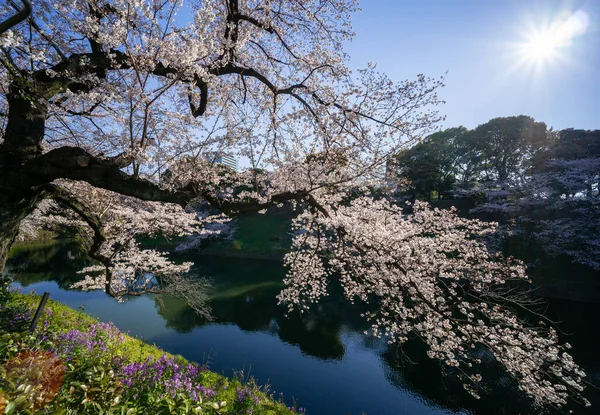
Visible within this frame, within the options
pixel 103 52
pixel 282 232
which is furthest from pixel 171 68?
pixel 282 232

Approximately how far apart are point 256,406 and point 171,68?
5690 millimetres

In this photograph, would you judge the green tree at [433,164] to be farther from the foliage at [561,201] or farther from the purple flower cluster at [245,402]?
the purple flower cluster at [245,402]

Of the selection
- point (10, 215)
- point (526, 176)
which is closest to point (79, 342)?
point (10, 215)

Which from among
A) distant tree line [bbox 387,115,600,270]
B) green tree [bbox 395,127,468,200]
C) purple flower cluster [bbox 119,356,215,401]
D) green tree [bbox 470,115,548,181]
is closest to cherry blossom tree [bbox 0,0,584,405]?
purple flower cluster [bbox 119,356,215,401]

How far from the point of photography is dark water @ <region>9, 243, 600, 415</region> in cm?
786

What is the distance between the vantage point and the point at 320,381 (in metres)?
8.62

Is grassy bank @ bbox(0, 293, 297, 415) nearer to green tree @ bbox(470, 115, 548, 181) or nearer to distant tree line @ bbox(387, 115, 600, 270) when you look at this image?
distant tree line @ bbox(387, 115, 600, 270)

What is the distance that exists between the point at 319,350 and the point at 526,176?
67.2 feet

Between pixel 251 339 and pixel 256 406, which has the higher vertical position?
pixel 256 406

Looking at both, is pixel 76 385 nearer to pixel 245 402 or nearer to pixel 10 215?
pixel 10 215

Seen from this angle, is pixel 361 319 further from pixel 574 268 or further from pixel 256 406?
pixel 574 268

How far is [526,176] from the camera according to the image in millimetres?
20109

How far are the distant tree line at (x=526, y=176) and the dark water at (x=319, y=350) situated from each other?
4029mm

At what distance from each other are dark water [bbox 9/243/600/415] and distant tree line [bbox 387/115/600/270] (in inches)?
159
